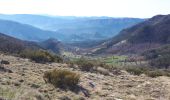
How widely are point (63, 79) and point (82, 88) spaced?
43.4 inches

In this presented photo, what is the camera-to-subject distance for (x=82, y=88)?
57.7ft

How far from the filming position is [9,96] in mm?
11727

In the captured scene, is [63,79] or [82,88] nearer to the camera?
[63,79]

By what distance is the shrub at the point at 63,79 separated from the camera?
17000 millimetres

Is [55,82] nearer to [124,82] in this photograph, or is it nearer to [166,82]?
[124,82]

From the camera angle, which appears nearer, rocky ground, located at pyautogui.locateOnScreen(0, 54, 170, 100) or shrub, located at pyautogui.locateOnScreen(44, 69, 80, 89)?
rocky ground, located at pyautogui.locateOnScreen(0, 54, 170, 100)

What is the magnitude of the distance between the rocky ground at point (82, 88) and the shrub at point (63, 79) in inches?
14.8

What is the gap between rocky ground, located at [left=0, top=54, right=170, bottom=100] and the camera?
1384 centimetres

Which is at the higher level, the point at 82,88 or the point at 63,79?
the point at 63,79

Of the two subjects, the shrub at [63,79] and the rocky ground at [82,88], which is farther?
the shrub at [63,79]

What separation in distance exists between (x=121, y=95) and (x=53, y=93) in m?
3.51

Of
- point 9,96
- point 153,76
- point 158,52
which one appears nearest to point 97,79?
point 153,76

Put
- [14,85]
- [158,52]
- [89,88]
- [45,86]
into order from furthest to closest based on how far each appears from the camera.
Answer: [158,52], [89,88], [45,86], [14,85]

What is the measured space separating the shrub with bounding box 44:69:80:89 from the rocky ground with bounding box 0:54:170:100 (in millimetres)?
375
